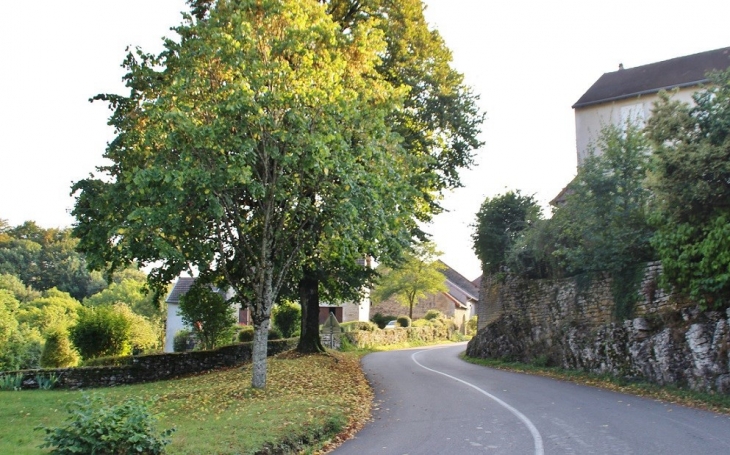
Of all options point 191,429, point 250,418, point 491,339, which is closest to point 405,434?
point 250,418

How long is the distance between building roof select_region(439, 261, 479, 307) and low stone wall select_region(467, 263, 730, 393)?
47.3 meters

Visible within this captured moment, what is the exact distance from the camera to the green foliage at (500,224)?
98.1ft

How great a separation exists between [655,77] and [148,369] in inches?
1224

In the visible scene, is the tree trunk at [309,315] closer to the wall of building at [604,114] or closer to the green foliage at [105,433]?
the green foliage at [105,433]

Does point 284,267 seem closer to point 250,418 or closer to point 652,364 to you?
point 250,418

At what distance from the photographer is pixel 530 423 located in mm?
10938

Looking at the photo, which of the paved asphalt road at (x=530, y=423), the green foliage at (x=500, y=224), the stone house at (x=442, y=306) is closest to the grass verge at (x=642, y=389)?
the paved asphalt road at (x=530, y=423)

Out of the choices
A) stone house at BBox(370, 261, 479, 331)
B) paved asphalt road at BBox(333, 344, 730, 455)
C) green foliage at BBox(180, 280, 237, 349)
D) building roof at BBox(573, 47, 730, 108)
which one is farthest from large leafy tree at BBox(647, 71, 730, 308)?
stone house at BBox(370, 261, 479, 331)

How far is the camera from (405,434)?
1044 centimetres

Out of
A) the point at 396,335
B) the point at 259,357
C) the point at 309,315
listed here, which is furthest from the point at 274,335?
the point at 259,357

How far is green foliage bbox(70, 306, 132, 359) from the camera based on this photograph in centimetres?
2533

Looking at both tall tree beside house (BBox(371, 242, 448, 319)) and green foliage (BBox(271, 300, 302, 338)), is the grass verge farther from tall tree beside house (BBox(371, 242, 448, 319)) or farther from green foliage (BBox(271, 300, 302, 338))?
tall tree beside house (BBox(371, 242, 448, 319))

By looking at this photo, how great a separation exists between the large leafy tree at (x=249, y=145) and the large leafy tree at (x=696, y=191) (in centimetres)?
676

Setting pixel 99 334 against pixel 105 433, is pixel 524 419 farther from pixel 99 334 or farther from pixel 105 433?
pixel 99 334
